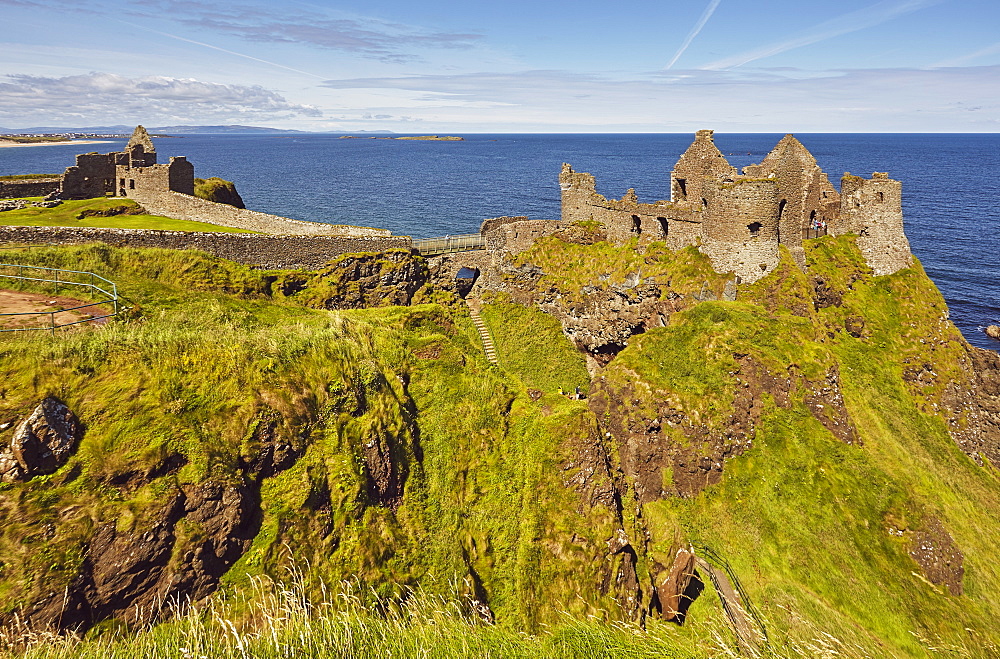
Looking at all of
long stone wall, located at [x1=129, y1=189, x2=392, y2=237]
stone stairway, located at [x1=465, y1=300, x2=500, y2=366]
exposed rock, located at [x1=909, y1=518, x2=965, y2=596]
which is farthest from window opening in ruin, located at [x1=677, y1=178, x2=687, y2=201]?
exposed rock, located at [x1=909, y1=518, x2=965, y2=596]

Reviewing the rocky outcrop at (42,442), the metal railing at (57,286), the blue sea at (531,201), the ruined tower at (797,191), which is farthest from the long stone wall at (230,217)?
the blue sea at (531,201)

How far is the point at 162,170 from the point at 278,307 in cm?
2444

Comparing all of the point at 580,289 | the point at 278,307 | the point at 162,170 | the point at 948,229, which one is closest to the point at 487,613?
the point at 278,307

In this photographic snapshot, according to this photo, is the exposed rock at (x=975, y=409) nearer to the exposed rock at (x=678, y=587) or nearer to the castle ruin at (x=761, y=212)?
the castle ruin at (x=761, y=212)

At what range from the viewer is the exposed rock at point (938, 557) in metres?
18.8

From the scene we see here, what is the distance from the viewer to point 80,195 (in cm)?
4125

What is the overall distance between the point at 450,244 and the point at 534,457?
Result: 78.2 ft

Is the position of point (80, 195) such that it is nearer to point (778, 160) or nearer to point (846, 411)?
point (778, 160)

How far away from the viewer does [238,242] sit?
95.5 ft

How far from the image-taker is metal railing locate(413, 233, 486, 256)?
38781mm

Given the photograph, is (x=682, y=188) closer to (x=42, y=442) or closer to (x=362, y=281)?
(x=362, y=281)

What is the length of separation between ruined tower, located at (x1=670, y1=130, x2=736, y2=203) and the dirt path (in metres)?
30.9

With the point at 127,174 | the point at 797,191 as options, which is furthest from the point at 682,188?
the point at 127,174

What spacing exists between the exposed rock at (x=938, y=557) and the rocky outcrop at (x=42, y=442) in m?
25.5
